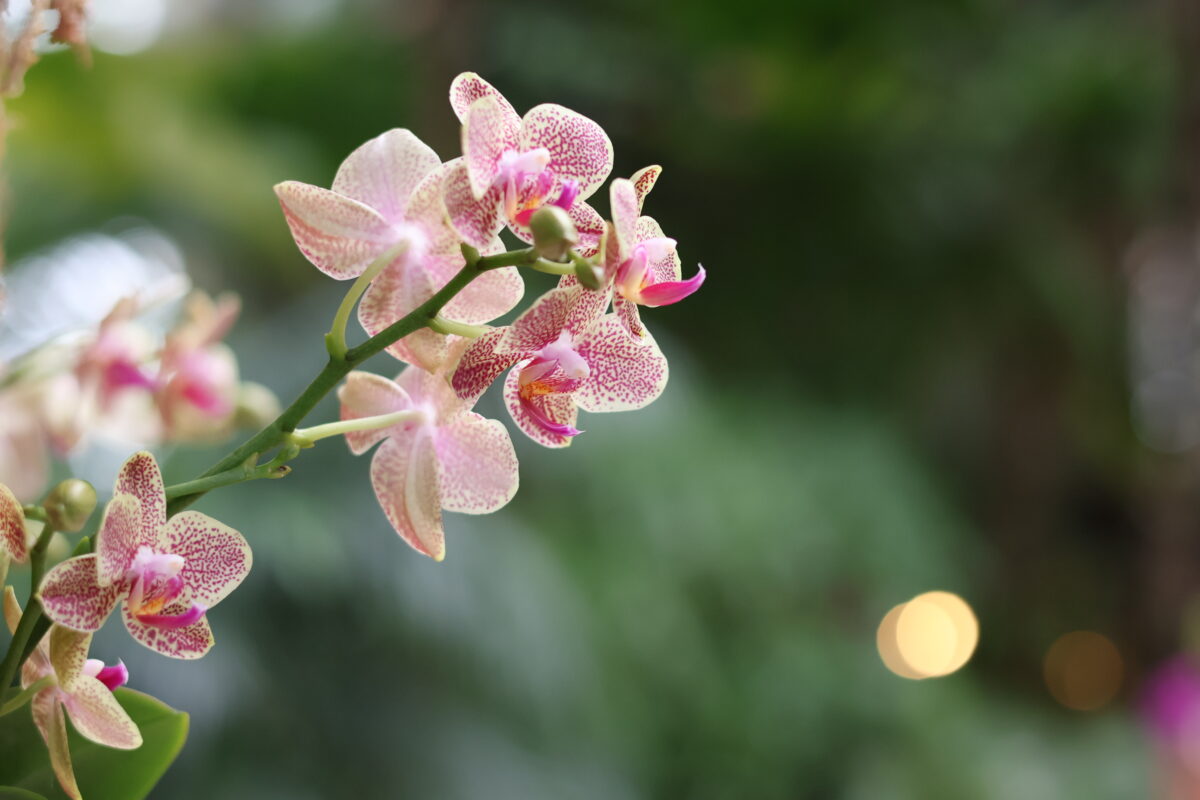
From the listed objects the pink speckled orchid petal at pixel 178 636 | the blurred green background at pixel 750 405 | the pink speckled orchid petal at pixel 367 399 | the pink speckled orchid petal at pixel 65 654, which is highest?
the pink speckled orchid petal at pixel 367 399

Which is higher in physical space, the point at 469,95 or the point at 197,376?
the point at 469,95

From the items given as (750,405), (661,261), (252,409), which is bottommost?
(750,405)

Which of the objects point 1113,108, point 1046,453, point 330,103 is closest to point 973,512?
point 1046,453

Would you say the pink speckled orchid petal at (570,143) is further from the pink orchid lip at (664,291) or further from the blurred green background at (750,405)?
the blurred green background at (750,405)

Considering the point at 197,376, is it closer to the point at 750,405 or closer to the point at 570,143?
the point at 570,143

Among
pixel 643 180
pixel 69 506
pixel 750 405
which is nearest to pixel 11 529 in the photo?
pixel 69 506

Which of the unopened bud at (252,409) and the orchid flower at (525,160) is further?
the unopened bud at (252,409)

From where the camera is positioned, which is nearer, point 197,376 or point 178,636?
point 178,636

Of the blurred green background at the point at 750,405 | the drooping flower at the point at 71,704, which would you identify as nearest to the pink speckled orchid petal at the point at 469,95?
the drooping flower at the point at 71,704

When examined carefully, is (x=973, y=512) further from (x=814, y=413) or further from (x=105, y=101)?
(x=105, y=101)
